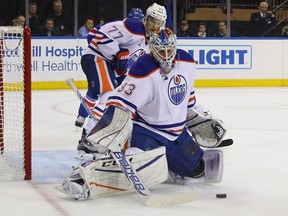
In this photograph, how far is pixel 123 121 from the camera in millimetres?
3273

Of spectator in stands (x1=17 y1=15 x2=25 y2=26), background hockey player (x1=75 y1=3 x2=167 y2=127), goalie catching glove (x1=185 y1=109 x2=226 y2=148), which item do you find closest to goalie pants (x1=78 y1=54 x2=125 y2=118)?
background hockey player (x1=75 y1=3 x2=167 y2=127)

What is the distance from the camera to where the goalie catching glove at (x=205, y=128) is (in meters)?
3.88

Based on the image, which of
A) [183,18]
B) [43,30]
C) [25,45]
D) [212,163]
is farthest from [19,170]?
[183,18]

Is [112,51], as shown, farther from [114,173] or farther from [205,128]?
[114,173]

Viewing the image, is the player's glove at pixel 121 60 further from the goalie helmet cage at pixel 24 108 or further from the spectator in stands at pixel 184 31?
the spectator in stands at pixel 184 31

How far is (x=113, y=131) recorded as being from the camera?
3244mm

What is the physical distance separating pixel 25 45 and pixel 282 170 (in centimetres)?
152

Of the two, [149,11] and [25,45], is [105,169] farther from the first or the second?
[149,11]

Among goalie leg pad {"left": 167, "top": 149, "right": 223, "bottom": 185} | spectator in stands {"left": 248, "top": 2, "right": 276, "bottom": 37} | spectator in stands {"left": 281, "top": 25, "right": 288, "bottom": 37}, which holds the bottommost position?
goalie leg pad {"left": 167, "top": 149, "right": 223, "bottom": 185}

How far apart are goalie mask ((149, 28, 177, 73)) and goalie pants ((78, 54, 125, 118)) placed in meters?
1.29

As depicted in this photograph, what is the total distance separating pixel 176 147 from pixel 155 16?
106cm

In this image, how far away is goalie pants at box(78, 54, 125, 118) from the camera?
15.5 ft

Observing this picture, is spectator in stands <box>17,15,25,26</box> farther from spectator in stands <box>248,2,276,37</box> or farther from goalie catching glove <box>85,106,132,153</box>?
goalie catching glove <box>85,106,132,153</box>

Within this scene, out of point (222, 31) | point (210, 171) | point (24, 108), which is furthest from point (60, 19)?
point (210, 171)
